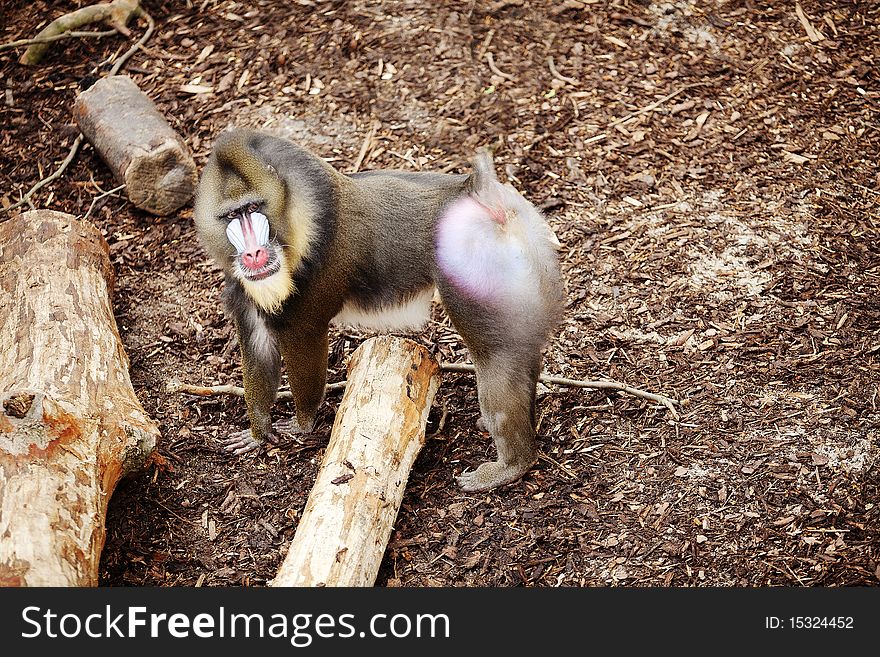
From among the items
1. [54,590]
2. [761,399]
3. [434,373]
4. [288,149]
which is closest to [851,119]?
[761,399]

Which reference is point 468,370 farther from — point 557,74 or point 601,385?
point 557,74

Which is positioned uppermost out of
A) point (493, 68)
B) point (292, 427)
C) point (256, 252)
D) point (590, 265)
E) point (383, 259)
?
point (256, 252)

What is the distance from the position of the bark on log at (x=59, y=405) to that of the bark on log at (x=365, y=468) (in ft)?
2.61

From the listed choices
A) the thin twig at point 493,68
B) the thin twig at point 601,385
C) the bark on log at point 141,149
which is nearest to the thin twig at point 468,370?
the thin twig at point 601,385

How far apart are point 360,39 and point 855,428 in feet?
13.9

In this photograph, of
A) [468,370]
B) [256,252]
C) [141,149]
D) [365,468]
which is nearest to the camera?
[256,252]

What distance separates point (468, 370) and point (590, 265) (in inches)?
39.5

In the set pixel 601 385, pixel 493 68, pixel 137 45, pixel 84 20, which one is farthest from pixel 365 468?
pixel 84 20

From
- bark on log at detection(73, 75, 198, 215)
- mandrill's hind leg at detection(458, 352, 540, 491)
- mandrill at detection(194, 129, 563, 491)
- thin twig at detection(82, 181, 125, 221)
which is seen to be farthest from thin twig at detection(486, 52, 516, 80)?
mandrill's hind leg at detection(458, 352, 540, 491)

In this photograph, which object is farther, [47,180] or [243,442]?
[47,180]

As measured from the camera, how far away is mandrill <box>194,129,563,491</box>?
3695mm

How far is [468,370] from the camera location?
483cm

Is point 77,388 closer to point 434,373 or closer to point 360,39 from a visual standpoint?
point 434,373

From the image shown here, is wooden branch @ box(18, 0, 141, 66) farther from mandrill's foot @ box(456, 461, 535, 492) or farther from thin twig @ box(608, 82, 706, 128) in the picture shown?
mandrill's foot @ box(456, 461, 535, 492)
